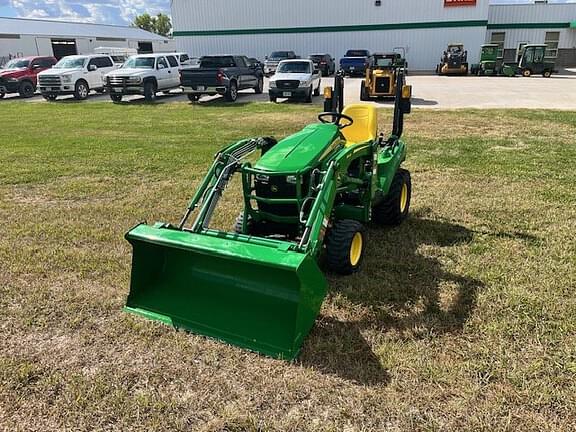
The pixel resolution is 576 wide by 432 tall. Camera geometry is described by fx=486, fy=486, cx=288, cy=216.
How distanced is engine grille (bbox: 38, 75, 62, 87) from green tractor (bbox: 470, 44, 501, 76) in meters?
24.5

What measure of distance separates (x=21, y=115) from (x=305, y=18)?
89.4 ft

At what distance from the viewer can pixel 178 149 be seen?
9414 mm

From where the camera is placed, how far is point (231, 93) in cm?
1778

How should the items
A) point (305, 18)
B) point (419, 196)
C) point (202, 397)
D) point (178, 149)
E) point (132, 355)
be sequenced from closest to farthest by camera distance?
point (202, 397) → point (132, 355) → point (419, 196) → point (178, 149) → point (305, 18)

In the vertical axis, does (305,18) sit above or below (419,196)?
above

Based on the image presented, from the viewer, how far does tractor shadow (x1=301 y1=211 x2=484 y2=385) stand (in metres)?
3.05

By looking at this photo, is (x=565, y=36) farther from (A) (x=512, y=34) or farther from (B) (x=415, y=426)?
(B) (x=415, y=426)

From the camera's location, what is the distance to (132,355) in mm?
3109

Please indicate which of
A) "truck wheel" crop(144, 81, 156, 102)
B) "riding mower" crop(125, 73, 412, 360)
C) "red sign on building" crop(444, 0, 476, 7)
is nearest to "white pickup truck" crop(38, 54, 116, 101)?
"truck wheel" crop(144, 81, 156, 102)

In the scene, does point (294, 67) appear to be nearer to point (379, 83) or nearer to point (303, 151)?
point (379, 83)

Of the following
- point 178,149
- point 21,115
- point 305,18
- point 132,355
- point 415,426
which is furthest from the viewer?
point 305,18

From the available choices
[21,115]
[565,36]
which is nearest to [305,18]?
[565,36]

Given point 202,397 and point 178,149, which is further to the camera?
point 178,149

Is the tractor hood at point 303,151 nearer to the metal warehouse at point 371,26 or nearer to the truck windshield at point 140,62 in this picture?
the truck windshield at point 140,62
